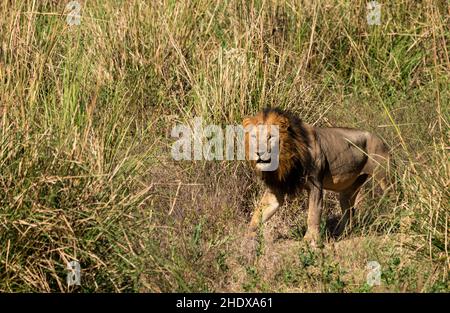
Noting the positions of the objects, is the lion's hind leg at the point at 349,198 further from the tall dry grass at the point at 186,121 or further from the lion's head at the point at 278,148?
the lion's head at the point at 278,148

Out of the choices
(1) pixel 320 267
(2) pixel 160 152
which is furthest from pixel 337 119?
(1) pixel 320 267

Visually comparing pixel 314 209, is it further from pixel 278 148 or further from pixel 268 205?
pixel 278 148

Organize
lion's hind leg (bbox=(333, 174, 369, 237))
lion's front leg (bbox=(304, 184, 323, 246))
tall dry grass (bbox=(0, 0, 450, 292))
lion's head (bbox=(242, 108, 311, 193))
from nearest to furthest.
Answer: tall dry grass (bbox=(0, 0, 450, 292)), lion's head (bbox=(242, 108, 311, 193)), lion's front leg (bbox=(304, 184, 323, 246)), lion's hind leg (bbox=(333, 174, 369, 237))

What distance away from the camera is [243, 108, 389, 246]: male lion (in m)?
7.03

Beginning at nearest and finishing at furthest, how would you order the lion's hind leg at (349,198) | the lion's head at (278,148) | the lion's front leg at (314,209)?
1. the lion's head at (278,148)
2. the lion's front leg at (314,209)
3. the lion's hind leg at (349,198)

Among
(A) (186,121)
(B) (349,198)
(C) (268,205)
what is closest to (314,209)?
(C) (268,205)

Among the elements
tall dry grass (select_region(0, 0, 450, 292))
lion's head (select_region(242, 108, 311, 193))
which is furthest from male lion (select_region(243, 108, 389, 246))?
tall dry grass (select_region(0, 0, 450, 292))

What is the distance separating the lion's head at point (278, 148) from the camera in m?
6.96

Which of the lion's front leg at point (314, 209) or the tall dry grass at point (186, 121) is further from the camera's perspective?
the lion's front leg at point (314, 209)

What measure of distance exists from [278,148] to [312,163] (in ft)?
1.21

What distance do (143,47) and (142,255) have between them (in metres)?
3.26

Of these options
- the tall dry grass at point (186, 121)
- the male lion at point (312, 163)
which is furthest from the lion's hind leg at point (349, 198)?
the tall dry grass at point (186, 121)

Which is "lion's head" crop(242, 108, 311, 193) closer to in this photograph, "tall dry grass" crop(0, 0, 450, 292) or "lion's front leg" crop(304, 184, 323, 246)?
"lion's front leg" crop(304, 184, 323, 246)

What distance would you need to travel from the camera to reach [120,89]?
7621 millimetres
